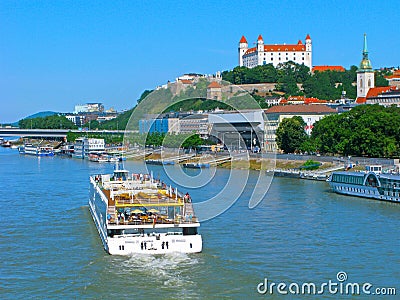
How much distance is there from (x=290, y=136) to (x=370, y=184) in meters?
27.6

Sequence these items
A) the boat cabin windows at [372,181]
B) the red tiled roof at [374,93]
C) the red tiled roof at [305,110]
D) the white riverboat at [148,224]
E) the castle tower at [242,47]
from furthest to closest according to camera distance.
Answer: the castle tower at [242,47], the red tiled roof at [374,93], the red tiled roof at [305,110], the boat cabin windows at [372,181], the white riverboat at [148,224]

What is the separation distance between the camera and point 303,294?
16.5m

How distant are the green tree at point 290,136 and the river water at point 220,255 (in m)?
29.3

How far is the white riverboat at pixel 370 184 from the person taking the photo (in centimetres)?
3272

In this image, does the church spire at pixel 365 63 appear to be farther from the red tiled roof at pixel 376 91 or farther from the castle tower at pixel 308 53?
the castle tower at pixel 308 53

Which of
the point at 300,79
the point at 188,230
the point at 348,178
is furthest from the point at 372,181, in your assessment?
the point at 300,79

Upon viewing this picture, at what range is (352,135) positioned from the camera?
50.8 m

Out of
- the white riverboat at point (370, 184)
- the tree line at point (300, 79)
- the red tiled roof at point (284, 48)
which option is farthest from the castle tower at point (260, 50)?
the white riverboat at point (370, 184)

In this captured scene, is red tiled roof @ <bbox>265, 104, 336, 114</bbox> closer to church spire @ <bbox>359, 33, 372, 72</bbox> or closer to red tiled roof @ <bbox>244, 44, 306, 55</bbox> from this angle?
church spire @ <bbox>359, 33, 372, 72</bbox>

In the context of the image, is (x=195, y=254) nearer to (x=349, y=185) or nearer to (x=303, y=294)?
(x=303, y=294)

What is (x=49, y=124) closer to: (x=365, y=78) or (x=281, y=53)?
(x=281, y=53)

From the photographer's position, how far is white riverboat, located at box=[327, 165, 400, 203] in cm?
3272

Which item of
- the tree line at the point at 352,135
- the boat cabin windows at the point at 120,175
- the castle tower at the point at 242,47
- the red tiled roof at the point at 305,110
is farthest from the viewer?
the castle tower at the point at 242,47

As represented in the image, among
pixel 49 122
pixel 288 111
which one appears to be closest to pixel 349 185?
pixel 288 111
